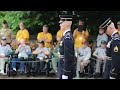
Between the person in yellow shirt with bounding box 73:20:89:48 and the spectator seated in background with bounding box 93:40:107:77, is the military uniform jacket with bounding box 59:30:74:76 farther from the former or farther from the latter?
the spectator seated in background with bounding box 93:40:107:77

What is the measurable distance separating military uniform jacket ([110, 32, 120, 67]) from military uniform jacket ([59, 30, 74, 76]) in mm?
733

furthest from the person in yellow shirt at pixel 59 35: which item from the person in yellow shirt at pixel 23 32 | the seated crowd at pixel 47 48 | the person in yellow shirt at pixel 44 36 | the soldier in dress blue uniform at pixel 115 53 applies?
the soldier in dress blue uniform at pixel 115 53

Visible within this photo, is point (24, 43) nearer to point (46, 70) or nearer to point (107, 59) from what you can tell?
point (46, 70)

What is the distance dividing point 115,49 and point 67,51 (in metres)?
0.87

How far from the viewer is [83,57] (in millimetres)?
8367

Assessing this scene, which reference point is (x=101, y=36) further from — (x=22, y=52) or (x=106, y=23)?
(x=22, y=52)

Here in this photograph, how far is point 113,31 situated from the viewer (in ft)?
26.4

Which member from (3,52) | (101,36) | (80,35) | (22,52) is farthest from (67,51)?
(3,52)

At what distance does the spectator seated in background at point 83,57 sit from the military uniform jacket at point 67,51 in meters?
0.47

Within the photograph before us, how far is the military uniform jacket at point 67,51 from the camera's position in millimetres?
7715

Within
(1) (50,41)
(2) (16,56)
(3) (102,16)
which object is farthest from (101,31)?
(2) (16,56)

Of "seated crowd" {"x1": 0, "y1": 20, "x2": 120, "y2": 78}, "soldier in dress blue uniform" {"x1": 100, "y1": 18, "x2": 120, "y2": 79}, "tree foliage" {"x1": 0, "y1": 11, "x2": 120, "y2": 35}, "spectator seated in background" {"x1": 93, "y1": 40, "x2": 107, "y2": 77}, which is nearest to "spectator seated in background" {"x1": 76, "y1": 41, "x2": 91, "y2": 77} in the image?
"seated crowd" {"x1": 0, "y1": 20, "x2": 120, "y2": 78}
